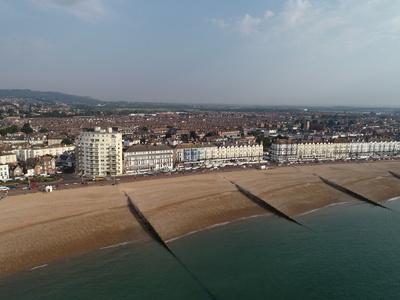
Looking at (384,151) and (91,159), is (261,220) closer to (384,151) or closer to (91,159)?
(91,159)

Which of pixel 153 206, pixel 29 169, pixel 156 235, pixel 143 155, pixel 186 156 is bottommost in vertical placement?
pixel 156 235

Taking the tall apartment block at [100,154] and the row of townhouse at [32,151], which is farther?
the row of townhouse at [32,151]

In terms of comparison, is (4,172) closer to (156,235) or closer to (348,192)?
(156,235)

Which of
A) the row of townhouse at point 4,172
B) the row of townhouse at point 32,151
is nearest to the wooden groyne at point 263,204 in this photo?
the row of townhouse at point 4,172

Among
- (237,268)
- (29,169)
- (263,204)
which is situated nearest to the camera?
(237,268)

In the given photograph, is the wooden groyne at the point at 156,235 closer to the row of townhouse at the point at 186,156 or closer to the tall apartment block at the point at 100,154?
the tall apartment block at the point at 100,154

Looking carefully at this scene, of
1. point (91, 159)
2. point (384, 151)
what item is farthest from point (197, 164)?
point (384, 151)

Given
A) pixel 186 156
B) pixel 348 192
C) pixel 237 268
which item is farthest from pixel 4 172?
pixel 348 192
